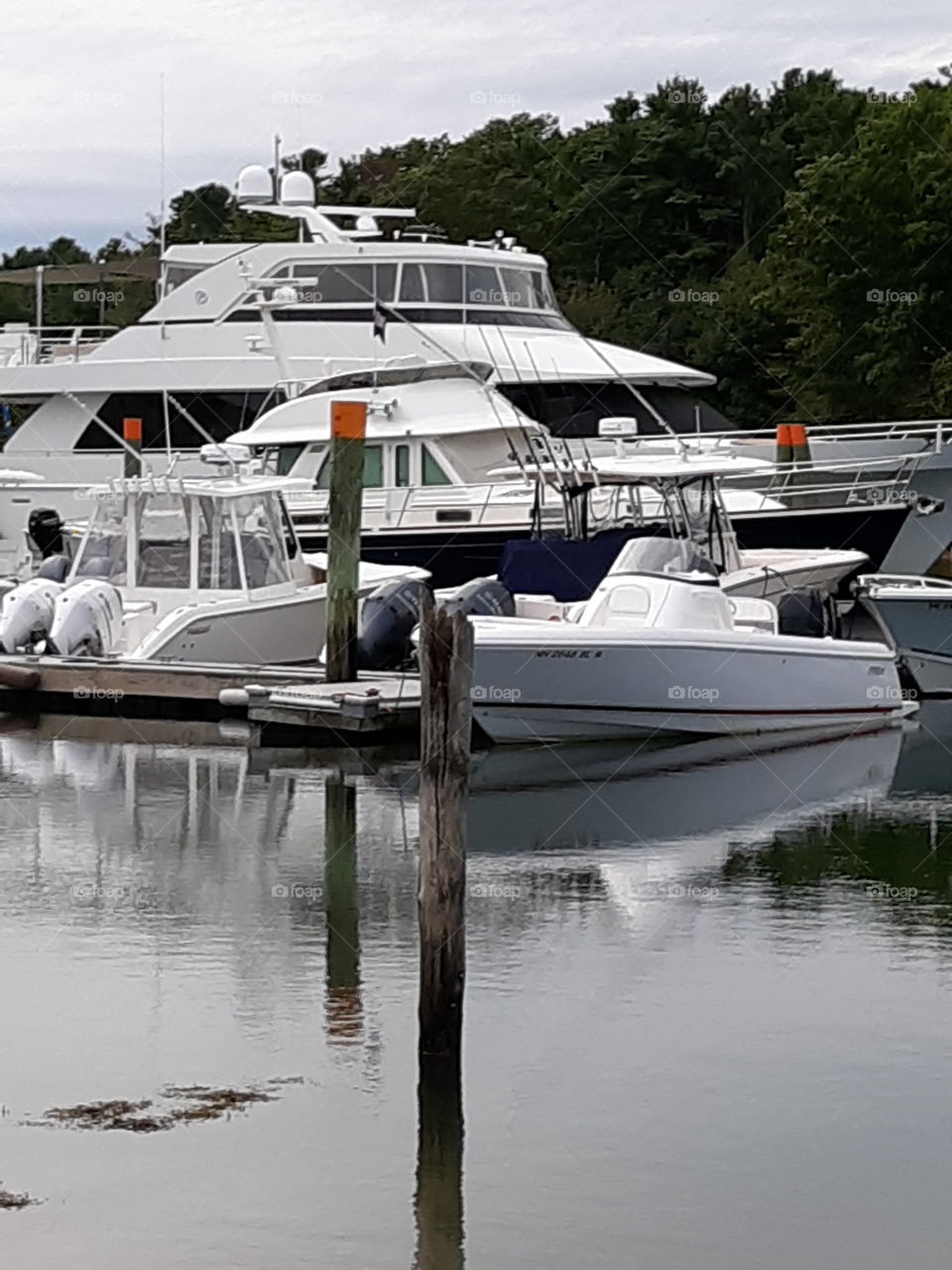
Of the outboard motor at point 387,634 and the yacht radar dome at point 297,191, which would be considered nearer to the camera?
the outboard motor at point 387,634

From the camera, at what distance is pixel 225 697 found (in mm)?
18578

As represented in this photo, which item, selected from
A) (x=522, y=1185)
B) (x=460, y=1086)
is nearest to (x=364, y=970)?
(x=460, y=1086)

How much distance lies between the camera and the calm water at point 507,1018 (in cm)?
829

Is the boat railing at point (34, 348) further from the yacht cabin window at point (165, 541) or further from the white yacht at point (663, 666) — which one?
the white yacht at point (663, 666)

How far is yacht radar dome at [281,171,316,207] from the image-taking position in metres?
33.5

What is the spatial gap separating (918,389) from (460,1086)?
35944 mm

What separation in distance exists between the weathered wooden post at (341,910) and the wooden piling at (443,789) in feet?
4.35

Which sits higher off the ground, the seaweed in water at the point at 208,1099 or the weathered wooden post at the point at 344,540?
the weathered wooden post at the point at 344,540

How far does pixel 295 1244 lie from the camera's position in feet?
26.3

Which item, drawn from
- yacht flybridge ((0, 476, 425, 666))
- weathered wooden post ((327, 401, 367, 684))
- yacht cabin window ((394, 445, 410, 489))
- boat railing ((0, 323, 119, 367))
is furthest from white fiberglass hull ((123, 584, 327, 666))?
boat railing ((0, 323, 119, 367))

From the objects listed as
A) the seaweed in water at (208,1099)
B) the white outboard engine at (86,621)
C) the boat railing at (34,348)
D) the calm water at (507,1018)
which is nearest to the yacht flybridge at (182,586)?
the white outboard engine at (86,621)

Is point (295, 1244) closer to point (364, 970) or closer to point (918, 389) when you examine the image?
point (364, 970)

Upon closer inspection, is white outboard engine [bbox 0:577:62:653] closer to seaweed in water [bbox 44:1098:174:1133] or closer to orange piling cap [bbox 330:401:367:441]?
orange piling cap [bbox 330:401:367:441]

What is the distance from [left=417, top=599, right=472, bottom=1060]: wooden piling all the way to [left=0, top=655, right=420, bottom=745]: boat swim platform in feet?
27.9
